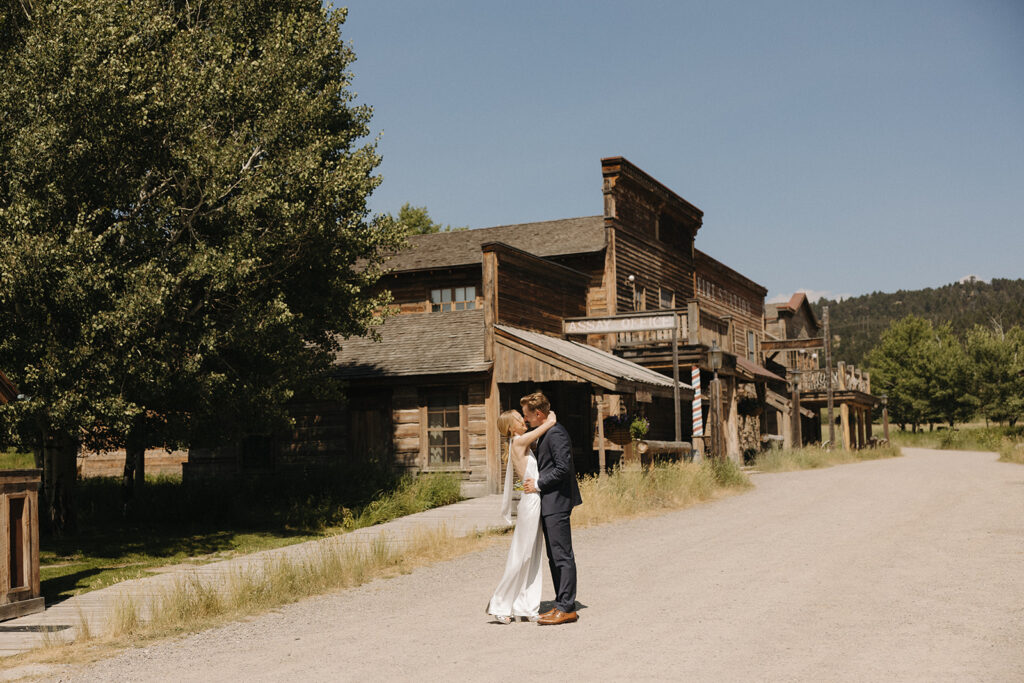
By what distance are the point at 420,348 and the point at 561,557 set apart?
16.2m

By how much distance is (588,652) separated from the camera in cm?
696

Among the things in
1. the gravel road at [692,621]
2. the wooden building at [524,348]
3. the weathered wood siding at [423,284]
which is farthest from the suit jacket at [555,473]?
the weathered wood siding at [423,284]

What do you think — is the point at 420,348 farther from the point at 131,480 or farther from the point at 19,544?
the point at 19,544

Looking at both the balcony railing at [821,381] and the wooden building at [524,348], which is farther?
the balcony railing at [821,381]

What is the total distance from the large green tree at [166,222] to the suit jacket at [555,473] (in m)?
7.78

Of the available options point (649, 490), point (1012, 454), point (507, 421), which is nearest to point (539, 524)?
point (507, 421)

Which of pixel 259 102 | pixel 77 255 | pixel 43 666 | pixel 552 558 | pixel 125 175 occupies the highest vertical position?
pixel 259 102

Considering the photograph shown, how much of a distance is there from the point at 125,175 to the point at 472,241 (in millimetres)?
14606

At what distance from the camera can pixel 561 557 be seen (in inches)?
324

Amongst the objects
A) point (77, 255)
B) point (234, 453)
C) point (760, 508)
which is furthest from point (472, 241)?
point (77, 255)

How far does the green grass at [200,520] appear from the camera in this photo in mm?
14376

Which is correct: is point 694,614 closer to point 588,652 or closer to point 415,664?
point 588,652

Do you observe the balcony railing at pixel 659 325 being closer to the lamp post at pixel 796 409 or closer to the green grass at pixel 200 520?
the green grass at pixel 200 520

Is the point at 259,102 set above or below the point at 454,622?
above
